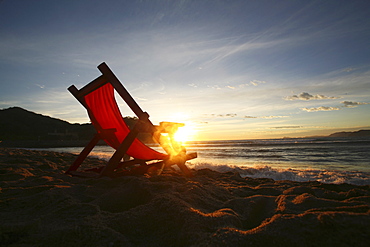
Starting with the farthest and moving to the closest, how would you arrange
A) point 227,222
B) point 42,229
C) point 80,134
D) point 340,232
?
point 80,134, point 227,222, point 42,229, point 340,232

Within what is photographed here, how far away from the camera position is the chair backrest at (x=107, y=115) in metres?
3.19

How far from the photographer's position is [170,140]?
11.4 ft

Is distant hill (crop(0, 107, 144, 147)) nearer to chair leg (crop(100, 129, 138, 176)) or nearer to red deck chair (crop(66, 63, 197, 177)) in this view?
red deck chair (crop(66, 63, 197, 177))

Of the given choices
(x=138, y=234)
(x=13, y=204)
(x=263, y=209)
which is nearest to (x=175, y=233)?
(x=138, y=234)

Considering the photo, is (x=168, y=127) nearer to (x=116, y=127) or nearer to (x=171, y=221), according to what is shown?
(x=116, y=127)

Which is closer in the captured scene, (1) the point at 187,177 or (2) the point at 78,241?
(2) the point at 78,241

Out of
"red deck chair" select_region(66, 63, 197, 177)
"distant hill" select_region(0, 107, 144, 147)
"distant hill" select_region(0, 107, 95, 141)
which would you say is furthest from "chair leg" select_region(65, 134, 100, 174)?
"distant hill" select_region(0, 107, 95, 141)

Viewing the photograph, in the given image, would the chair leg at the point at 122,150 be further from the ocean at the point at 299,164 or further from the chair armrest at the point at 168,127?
the ocean at the point at 299,164

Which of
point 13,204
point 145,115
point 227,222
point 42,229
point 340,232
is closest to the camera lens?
point 340,232

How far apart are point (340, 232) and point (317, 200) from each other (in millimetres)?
875

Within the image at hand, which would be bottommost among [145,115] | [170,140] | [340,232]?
[340,232]

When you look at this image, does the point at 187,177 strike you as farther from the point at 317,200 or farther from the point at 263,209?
the point at 317,200

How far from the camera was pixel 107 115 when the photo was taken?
11.1 ft

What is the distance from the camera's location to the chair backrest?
10.5 ft
